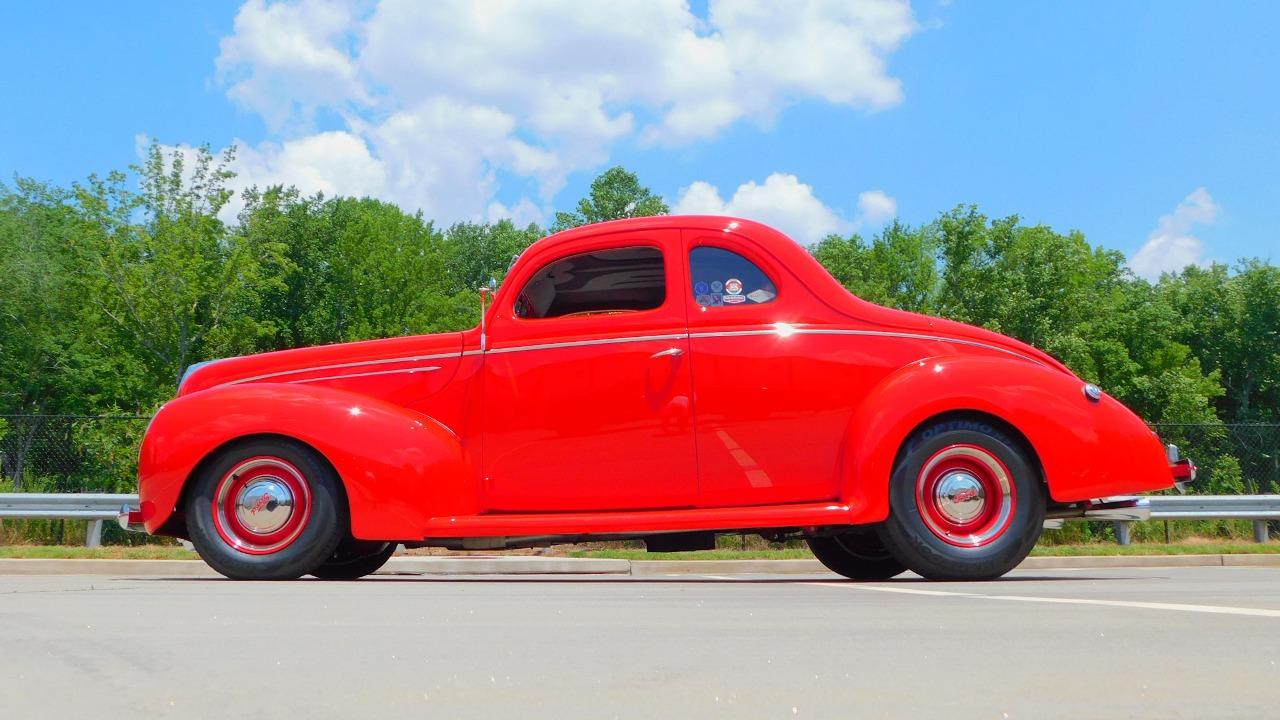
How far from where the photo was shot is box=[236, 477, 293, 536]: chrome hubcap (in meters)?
6.62

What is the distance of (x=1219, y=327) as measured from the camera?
2378 inches

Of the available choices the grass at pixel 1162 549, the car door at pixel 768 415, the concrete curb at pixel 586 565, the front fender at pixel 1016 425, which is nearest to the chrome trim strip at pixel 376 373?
the car door at pixel 768 415

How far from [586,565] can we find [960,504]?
538 centimetres

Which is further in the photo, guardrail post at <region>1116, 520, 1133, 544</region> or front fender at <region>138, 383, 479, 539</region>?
guardrail post at <region>1116, 520, 1133, 544</region>

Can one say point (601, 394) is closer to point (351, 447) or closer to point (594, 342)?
point (594, 342)

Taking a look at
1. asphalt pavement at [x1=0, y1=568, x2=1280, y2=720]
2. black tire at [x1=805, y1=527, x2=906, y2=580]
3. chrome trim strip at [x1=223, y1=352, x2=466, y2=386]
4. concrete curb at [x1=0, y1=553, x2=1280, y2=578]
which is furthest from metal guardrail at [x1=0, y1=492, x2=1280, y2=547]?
asphalt pavement at [x1=0, y1=568, x2=1280, y2=720]

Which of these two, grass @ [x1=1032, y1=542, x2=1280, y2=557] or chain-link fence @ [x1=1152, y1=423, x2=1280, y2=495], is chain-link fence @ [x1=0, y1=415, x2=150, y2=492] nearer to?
grass @ [x1=1032, y1=542, x2=1280, y2=557]

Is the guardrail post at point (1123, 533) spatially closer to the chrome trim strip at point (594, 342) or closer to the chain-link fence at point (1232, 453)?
the chain-link fence at point (1232, 453)

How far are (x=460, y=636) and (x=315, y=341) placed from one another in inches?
1907

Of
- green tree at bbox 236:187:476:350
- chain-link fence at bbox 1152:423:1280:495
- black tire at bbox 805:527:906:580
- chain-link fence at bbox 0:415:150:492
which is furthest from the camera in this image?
green tree at bbox 236:187:476:350

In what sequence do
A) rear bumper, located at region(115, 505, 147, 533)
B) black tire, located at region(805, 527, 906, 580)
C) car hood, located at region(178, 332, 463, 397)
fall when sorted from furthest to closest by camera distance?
black tire, located at region(805, 527, 906, 580) < rear bumper, located at region(115, 505, 147, 533) < car hood, located at region(178, 332, 463, 397)

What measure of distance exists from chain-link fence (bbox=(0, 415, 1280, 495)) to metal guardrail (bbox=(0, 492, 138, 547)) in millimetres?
2324

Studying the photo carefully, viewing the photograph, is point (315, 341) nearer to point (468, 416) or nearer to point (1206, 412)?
point (1206, 412)

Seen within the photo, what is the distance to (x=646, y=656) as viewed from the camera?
Answer: 10.5ft
